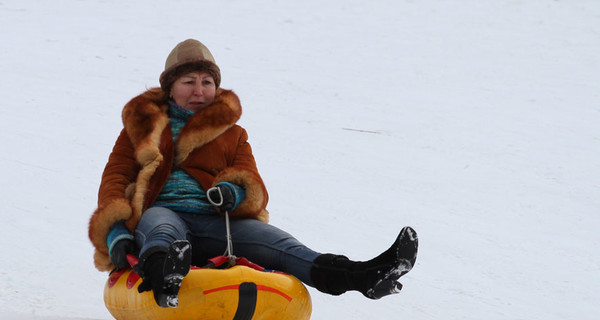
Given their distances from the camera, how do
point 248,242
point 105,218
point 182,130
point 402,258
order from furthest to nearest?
1. point 182,130
2. point 248,242
3. point 105,218
4. point 402,258

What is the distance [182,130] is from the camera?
3131 mm

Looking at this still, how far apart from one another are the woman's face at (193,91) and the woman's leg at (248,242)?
0.46 metres

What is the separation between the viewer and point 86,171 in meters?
5.43

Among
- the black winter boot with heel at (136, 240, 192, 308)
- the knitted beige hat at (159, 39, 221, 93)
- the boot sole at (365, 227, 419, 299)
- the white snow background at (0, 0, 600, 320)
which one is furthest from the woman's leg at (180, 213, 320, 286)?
the white snow background at (0, 0, 600, 320)

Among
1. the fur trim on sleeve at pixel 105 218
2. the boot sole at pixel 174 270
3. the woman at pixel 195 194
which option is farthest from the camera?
the fur trim on sleeve at pixel 105 218

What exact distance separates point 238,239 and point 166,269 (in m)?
0.57

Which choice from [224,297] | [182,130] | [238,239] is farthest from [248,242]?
[182,130]

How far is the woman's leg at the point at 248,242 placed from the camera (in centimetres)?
293

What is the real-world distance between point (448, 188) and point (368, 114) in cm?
160

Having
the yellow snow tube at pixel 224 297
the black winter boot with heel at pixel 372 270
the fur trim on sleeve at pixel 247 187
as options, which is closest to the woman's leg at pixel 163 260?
the yellow snow tube at pixel 224 297

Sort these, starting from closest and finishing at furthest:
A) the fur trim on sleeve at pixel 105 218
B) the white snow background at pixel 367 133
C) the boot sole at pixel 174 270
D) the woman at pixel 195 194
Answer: the boot sole at pixel 174 270, the woman at pixel 195 194, the fur trim on sleeve at pixel 105 218, the white snow background at pixel 367 133

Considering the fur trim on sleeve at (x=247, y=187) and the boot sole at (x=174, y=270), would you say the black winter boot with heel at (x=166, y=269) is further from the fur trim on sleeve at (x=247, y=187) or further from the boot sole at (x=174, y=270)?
the fur trim on sleeve at (x=247, y=187)

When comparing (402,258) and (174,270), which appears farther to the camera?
(402,258)

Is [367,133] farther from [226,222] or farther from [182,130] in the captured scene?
[226,222]
